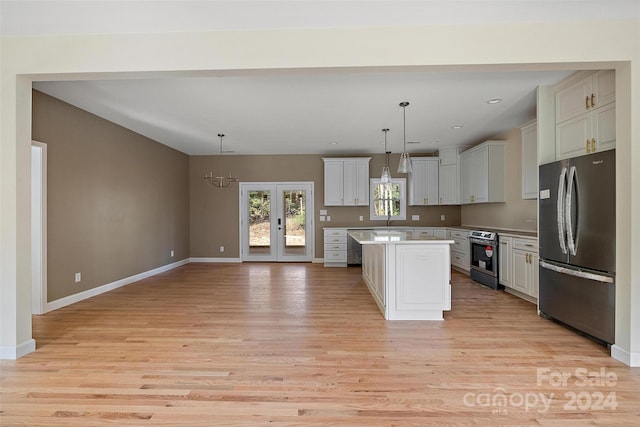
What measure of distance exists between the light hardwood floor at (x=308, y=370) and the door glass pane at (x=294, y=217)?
12.5 feet

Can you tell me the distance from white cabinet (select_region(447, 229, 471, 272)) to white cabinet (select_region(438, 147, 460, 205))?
0.76 m

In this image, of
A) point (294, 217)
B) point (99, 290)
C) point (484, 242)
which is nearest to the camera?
point (99, 290)

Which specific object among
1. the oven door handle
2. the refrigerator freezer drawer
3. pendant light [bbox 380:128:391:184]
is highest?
pendant light [bbox 380:128:391:184]

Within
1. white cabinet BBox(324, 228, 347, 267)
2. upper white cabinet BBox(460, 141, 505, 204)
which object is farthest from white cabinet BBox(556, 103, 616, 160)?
white cabinet BBox(324, 228, 347, 267)

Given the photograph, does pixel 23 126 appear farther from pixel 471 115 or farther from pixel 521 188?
pixel 521 188

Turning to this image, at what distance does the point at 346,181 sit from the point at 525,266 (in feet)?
13.5

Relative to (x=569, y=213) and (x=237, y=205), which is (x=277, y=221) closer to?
(x=237, y=205)

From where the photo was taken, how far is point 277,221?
7797mm

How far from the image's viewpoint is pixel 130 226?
5488mm

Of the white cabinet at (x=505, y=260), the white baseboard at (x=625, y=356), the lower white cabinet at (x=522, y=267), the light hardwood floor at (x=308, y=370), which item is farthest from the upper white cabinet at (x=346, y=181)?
the white baseboard at (x=625, y=356)

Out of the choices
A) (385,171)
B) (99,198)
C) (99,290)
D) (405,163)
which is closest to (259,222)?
(99,198)

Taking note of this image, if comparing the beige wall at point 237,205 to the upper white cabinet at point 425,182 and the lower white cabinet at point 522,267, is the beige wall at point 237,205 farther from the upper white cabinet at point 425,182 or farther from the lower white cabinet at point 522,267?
the lower white cabinet at point 522,267

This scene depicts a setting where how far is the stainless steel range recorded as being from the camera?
15.9ft

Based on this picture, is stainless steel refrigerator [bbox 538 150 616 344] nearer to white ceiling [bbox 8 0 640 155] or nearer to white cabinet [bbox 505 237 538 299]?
white cabinet [bbox 505 237 538 299]
